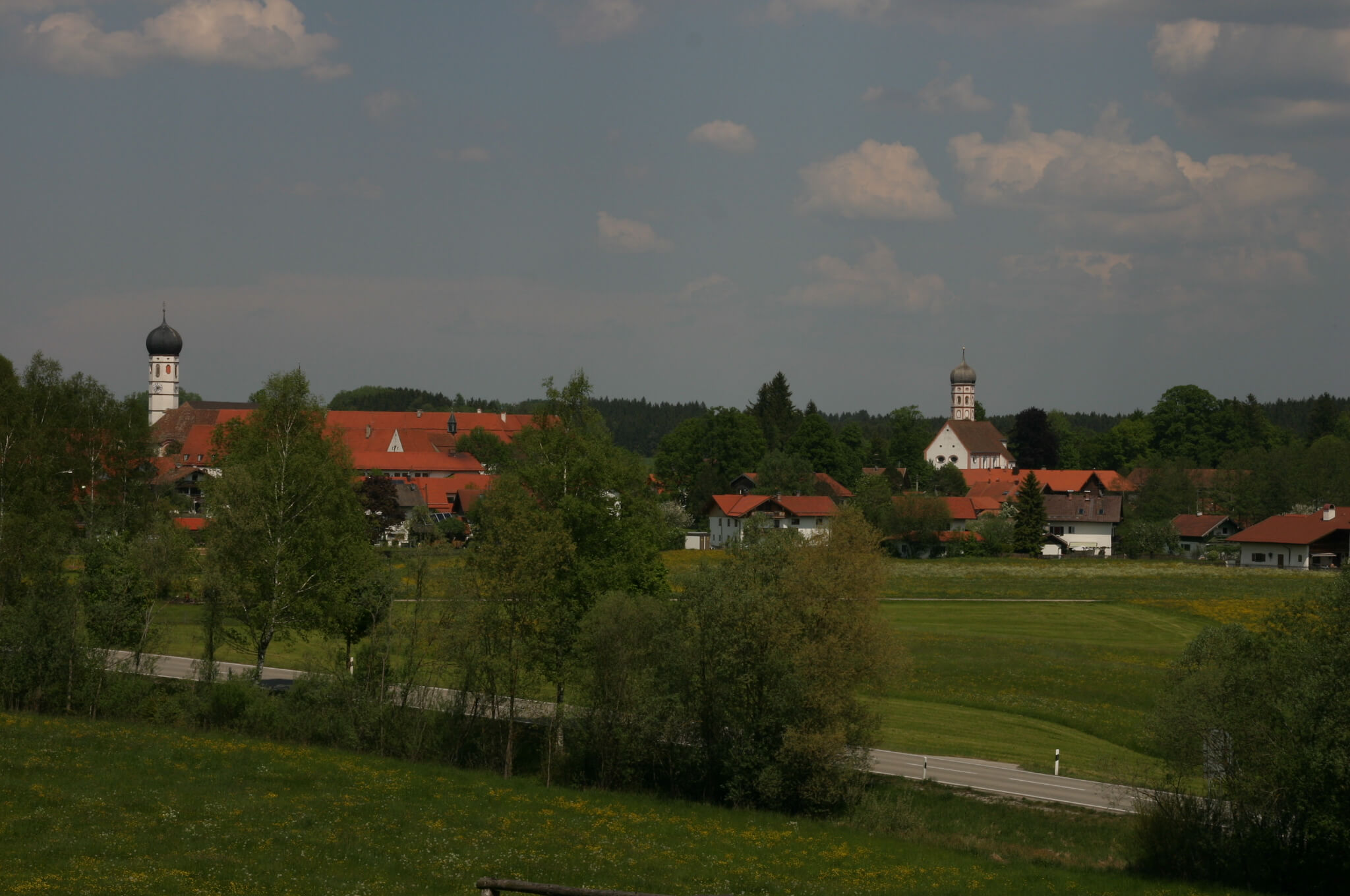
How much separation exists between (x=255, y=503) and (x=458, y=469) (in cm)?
10600

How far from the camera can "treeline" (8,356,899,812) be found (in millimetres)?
29984

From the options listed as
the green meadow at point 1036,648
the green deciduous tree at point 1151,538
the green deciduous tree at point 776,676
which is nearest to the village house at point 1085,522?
the green deciduous tree at point 1151,538

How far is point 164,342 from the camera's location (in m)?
159

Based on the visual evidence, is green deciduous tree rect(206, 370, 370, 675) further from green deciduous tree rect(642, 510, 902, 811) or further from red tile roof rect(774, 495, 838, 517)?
red tile roof rect(774, 495, 838, 517)

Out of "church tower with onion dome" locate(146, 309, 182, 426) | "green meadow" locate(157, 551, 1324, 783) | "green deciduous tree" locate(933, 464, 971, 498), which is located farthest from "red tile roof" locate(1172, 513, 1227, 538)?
"church tower with onion dome" locate(146, 309, 182, 426)

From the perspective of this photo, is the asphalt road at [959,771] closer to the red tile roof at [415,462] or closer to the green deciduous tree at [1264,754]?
the green deciduous tree at [1264,754]

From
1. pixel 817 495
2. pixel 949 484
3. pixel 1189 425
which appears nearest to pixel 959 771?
pixel 817 495

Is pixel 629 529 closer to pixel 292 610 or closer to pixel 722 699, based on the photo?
pixel 722 699

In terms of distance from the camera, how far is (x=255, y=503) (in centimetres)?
3769

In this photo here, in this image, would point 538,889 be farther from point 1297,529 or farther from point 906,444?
point 906,444

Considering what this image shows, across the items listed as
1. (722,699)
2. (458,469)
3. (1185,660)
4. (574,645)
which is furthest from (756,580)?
(458,469)

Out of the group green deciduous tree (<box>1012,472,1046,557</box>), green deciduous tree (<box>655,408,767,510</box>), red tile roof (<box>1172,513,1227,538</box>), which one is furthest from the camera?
green deciduous tree (<box>655,408,767,510</box>)

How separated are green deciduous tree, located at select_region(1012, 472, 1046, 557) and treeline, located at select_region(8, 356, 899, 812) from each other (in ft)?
208

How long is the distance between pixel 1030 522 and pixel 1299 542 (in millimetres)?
20429
